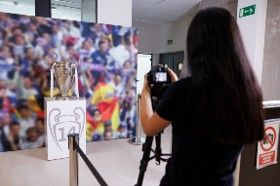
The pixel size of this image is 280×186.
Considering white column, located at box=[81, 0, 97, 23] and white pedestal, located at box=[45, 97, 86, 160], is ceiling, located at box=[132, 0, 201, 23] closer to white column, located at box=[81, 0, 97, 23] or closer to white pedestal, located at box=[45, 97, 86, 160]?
white column, located at box=[81, 0, 97, 23]

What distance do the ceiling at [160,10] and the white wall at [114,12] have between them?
1.48m

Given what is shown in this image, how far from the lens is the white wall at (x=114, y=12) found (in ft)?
11.9

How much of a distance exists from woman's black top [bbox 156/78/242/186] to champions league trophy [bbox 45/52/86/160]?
7.30 ft

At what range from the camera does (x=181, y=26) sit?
6578mm

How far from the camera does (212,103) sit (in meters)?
0.70

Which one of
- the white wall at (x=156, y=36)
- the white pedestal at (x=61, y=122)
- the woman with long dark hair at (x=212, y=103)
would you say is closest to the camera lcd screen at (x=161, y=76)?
the woman with long dark hair at (x=212, y=103)

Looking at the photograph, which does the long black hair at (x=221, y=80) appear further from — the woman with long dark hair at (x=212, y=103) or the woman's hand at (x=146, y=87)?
the woman's hand at (x=146, y=87)

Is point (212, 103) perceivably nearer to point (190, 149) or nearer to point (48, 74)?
point (190, 149)

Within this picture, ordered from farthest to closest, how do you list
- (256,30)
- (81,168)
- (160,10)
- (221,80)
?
1. (160,10)
2. (256,30)
3. (81,168)
4. (221,80)

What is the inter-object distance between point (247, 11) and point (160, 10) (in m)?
2.64

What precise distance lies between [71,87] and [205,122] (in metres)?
2.72

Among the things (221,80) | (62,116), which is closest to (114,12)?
(62,116)

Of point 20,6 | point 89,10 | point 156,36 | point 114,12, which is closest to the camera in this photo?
point 114,12

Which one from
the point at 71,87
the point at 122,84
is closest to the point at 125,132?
the point at 122,84
